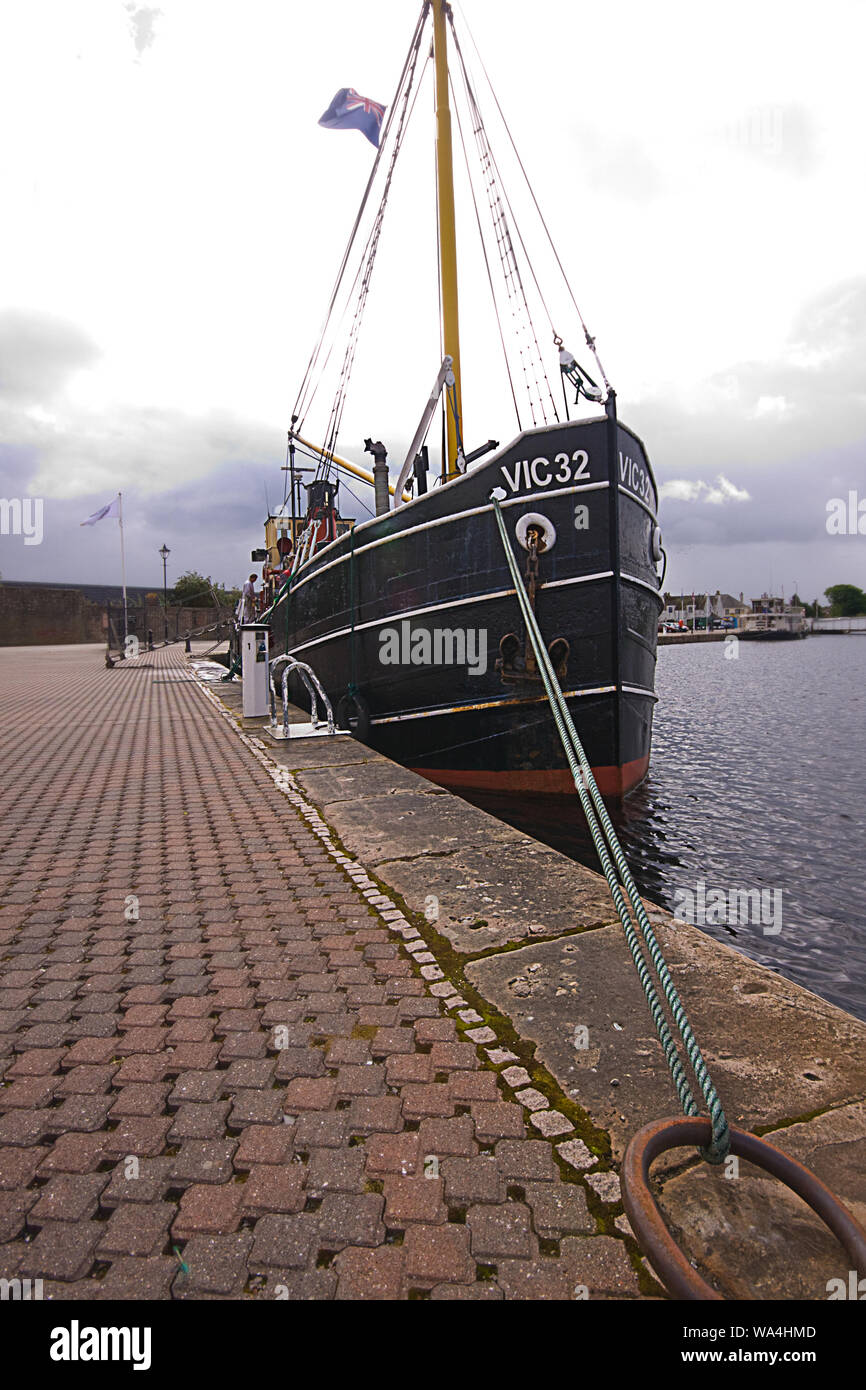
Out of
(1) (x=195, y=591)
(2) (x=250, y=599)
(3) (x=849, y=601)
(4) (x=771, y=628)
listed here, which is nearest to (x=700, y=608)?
(4) (x=771, y=628)

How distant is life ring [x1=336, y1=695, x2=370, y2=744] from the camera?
32.8ft

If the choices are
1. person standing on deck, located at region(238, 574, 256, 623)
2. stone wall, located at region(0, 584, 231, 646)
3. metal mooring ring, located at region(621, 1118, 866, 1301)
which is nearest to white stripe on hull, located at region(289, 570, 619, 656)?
metal mooring ring, located at region(621, 1118, 866, 1301)

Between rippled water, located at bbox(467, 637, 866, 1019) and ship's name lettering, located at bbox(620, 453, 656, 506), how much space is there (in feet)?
12.9

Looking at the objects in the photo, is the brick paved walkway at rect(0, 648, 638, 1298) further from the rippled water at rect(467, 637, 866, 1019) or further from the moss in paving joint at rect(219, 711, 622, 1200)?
the rippled water at rect(467, 637, 866, 1019)

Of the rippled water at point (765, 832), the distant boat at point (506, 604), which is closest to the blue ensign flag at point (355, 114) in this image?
the distant boat at point (506, 604)

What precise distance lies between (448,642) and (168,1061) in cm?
670

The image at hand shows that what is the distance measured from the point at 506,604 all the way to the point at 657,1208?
693 centimetres

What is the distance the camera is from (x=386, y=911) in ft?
11.9

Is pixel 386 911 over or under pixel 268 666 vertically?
under

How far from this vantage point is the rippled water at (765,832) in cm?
569

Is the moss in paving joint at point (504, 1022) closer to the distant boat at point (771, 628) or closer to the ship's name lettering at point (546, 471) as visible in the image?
the ship's name lettering at point (546, 471)

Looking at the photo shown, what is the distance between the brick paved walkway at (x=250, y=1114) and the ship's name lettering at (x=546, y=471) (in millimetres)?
5332
